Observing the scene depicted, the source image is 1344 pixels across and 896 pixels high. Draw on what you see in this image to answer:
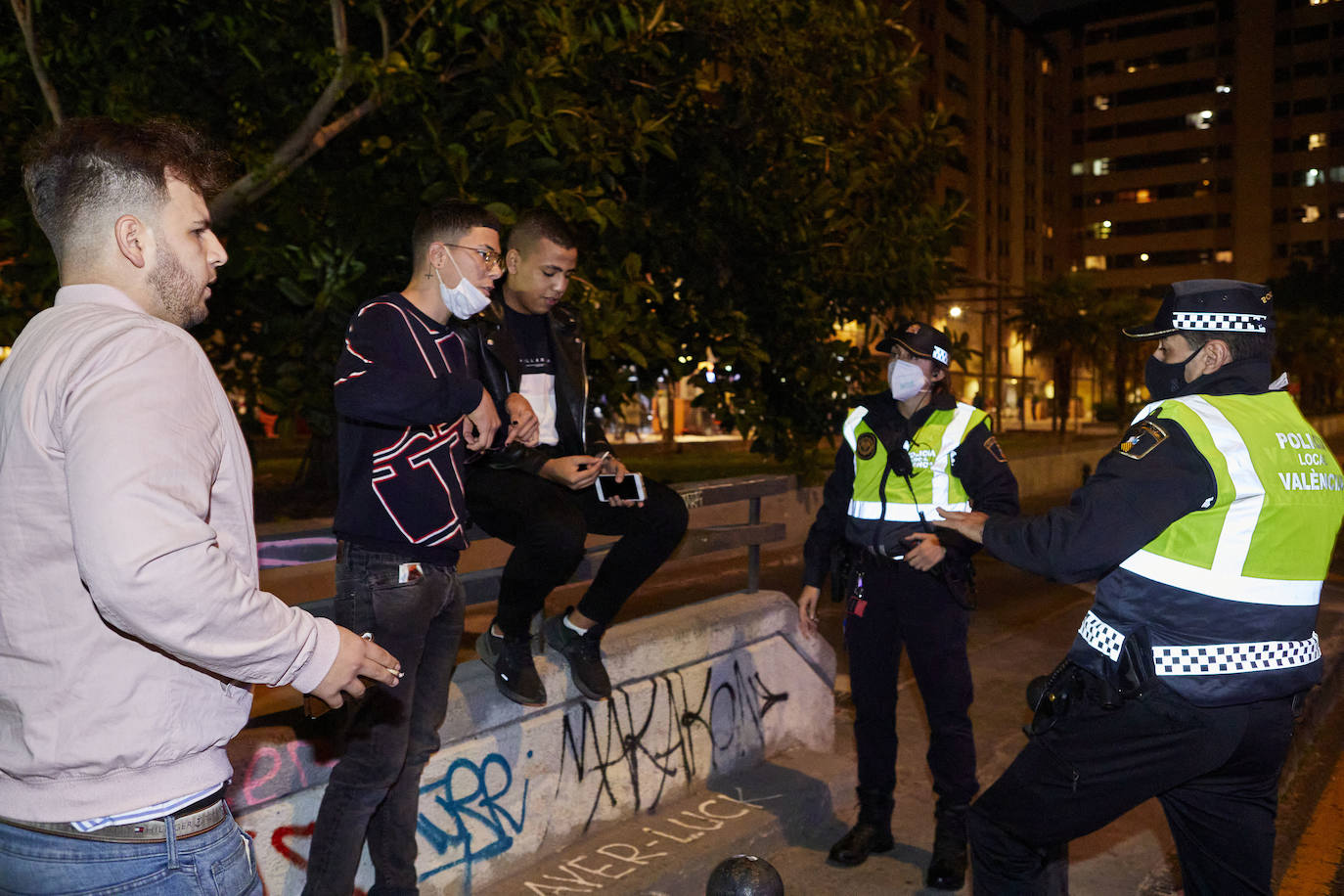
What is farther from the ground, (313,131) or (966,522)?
(313,131)

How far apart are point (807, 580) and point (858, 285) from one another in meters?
5.32

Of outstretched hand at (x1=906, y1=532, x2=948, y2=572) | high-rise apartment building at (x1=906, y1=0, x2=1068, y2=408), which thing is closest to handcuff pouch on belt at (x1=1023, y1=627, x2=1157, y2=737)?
outstretched hand at (x1=906, y1=532, x2=948, y2=572)

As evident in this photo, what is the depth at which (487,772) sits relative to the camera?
362 centimetres

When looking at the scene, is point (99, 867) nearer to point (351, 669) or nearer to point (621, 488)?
point (351, 669)

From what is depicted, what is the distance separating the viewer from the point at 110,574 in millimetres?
1497

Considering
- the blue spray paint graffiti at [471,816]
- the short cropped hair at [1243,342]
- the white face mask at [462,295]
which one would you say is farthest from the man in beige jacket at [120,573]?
the short cropped hair at [1243,342]

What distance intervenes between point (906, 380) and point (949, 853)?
176cm

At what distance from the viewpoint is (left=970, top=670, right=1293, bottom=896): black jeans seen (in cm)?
262

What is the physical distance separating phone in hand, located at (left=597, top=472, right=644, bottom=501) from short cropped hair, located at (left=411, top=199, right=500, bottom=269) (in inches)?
39.8

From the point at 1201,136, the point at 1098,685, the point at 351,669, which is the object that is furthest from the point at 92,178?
the point at 1201,136

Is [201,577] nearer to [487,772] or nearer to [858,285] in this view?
[487,772]

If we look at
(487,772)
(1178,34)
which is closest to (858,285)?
(487,772)

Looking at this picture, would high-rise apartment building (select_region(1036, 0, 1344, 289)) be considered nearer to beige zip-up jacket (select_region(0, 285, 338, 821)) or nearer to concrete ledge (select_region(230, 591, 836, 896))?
concrete ledge (select_region(230, 591, 836, 896))

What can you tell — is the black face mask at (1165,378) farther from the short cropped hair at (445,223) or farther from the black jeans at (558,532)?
the short cropped hair at (445,223)
